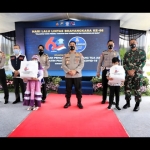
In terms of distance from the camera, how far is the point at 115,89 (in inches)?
124

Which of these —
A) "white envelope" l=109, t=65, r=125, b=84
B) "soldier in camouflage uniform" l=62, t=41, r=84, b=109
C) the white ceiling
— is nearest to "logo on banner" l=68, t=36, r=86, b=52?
the white ceiling

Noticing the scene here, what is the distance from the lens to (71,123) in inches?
97.0

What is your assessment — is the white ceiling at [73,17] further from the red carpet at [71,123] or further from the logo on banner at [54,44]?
the red carpet at [71,123]

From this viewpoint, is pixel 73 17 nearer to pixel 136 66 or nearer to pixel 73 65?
pixel 73 65

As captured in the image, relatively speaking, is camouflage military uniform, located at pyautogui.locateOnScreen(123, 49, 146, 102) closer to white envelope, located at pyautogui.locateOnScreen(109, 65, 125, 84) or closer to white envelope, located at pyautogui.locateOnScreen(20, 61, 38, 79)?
white envelope, located at pyautogui.locateOnScreen(109, 65, 125, 84)

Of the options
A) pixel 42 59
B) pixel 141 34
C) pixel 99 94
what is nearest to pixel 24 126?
pixel 42 59

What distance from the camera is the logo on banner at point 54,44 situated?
5.31m

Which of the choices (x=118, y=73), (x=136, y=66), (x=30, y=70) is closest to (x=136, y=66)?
(x=136, y=66)

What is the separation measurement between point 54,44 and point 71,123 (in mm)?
3502

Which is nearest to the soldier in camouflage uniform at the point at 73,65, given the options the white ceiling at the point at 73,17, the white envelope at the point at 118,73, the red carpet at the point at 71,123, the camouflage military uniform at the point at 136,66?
the red carpet at the point at 71,123
